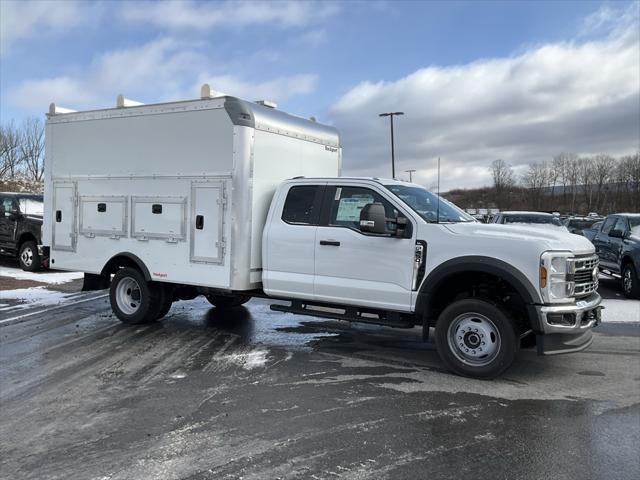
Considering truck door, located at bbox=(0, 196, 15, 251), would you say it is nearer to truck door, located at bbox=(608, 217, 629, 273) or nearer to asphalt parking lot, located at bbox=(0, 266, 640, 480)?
asphalt parking lot, located at bbox=(0, 266, 640, 480)

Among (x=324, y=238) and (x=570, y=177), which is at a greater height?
(x=570, y=177)

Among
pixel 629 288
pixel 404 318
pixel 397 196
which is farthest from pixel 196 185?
pixel 629 288

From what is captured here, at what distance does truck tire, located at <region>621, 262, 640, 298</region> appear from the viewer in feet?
36.2

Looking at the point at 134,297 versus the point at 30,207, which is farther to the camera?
the point at 30,207

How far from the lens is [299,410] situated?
4879 mm

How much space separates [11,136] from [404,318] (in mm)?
59814

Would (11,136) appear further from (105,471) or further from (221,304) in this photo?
(105,471)

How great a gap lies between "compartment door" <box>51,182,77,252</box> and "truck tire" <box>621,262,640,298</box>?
1040 centimetres

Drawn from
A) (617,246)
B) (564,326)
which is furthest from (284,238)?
(617,246)

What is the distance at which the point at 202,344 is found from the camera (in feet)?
24.0

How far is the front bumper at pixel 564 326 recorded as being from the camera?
5461mm

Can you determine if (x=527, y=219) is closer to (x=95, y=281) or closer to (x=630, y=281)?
(x=630, y=281)

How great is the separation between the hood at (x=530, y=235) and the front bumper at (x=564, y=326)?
57 centimetres

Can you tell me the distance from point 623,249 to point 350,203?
7.83 metres
